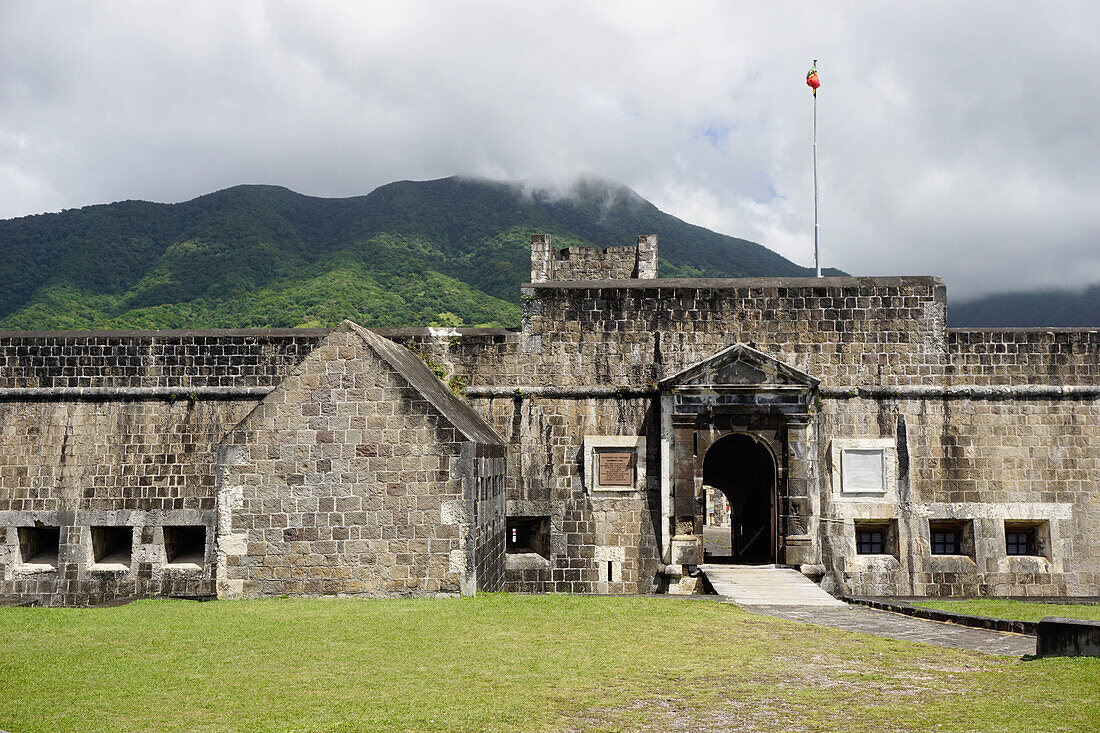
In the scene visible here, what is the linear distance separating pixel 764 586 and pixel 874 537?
438 cm

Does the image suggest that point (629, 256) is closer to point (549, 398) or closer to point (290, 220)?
point (549, 398)

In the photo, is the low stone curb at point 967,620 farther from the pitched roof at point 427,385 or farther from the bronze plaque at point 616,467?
the pitched roof at point 427,385

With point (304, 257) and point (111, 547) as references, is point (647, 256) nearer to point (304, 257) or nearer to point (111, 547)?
point (111, 547)

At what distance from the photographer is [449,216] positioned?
241 feet

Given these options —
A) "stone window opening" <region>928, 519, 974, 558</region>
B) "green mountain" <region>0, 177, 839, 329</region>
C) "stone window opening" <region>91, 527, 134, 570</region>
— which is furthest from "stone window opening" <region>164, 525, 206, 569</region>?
"green mountain" <region>0, 177, 839, 329</region>

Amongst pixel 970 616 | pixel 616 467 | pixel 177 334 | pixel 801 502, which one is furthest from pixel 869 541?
pixel 177 334

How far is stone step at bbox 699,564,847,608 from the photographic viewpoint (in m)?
13.4

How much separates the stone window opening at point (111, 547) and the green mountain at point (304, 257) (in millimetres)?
23834

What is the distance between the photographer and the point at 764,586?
14.6m

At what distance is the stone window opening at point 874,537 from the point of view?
17.3 metres

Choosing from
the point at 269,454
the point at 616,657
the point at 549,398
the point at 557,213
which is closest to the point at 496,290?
the point at 557,213

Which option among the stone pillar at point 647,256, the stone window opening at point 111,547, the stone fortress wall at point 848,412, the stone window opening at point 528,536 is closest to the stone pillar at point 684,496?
the stone fortress wall at point 848,412

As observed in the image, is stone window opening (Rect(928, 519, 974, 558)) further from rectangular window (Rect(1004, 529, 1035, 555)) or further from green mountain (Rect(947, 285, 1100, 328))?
green mountain (Rect(947, 285, 1100, 328))

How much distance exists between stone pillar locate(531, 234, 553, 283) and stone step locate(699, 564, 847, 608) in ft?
33.1
